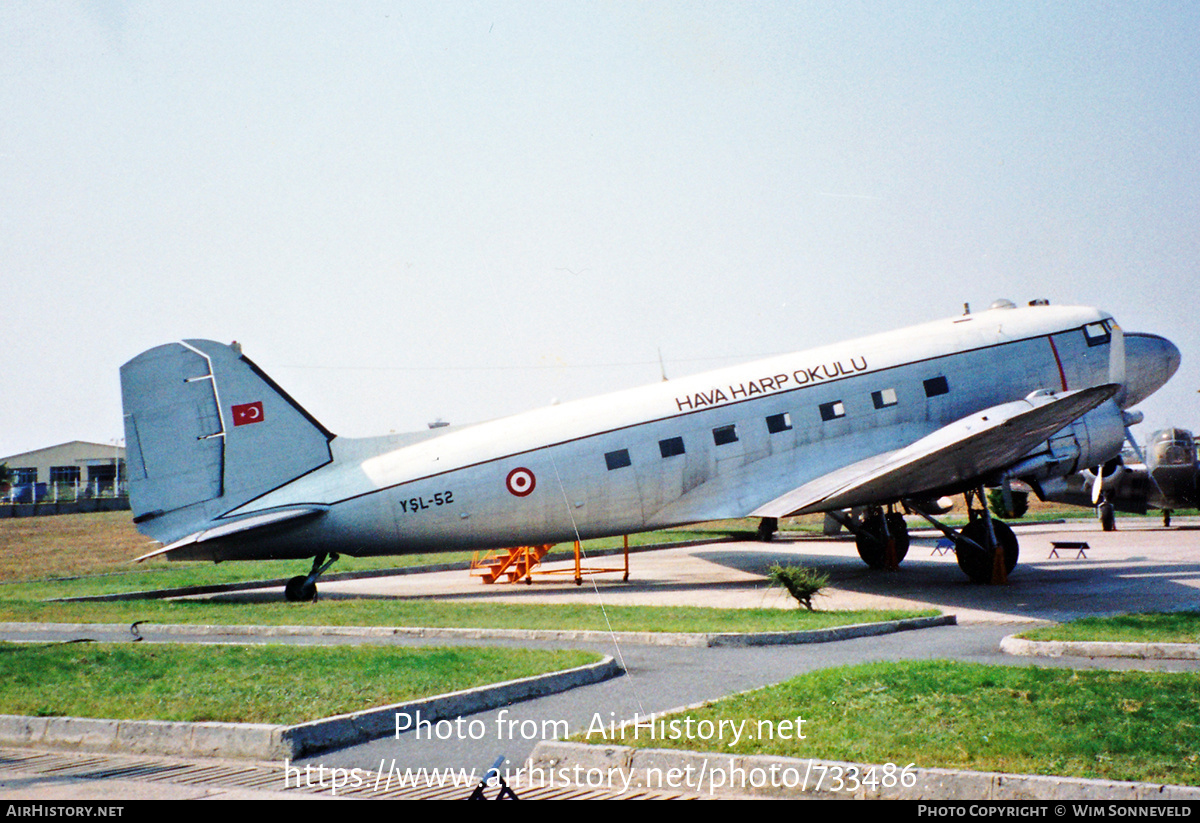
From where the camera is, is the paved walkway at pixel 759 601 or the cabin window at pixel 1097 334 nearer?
the paved walkway at pixel 759 601

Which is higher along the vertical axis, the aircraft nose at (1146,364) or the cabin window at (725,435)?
the aircraft nose at (1146,364)

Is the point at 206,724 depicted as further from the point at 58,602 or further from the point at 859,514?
the point at 859,514

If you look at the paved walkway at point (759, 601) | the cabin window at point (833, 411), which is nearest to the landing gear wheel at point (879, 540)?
the paved walkway at point (759, 601)

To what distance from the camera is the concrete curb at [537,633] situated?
1241 cm

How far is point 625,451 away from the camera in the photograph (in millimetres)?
19375

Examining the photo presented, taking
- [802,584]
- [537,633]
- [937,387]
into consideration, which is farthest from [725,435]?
[537,633]

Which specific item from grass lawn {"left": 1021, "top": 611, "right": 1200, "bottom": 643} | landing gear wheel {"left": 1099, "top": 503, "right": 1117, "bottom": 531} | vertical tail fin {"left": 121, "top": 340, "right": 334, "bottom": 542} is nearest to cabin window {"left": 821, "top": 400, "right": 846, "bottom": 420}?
grass lawn {"left": 1021, "top": 611, "right": 1200, "bottom": 643}

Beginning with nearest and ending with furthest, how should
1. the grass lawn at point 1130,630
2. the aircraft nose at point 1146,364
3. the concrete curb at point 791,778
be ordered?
the concrete curb at point 791,778 → the grass lawn at point 1130,630 → the aircraft nose at point 1146,364

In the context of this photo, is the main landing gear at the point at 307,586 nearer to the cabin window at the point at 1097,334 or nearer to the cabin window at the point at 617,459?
the cabin window at the point at 617,459

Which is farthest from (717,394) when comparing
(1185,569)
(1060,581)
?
(1185,569)

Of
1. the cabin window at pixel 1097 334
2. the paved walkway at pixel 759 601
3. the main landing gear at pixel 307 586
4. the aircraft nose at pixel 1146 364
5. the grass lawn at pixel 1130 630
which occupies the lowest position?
the paved walkway at pixel 759 601

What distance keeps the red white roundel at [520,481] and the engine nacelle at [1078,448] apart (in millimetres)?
9351

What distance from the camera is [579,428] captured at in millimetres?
19406

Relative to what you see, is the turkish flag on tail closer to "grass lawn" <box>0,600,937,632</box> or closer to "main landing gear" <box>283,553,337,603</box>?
"main landing gear" <box>283,553,337,603</box>
